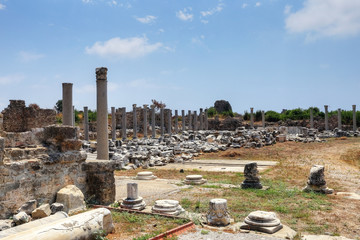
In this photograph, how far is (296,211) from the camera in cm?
838

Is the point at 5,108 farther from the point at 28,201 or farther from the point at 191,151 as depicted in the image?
the point at 191,151

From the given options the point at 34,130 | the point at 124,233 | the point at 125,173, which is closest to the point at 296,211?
the point at 124,233

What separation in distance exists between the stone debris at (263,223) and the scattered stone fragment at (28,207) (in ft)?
14.8

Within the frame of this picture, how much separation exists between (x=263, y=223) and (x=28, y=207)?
4989 millimetres

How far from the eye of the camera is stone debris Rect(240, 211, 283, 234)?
267 inches

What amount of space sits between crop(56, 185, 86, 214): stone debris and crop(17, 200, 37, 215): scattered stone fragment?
841mm

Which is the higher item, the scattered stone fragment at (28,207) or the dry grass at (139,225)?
the scattered stone fragment at (28,207)

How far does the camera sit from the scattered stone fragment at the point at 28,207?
6.87m

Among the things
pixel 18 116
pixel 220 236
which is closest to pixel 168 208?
pixel 220 236

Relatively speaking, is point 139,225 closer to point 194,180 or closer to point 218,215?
point 218,215

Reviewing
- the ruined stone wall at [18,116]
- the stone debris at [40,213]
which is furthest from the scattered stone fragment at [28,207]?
the ruined stone wall at [18,116]

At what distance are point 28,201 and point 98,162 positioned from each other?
86.9 inches

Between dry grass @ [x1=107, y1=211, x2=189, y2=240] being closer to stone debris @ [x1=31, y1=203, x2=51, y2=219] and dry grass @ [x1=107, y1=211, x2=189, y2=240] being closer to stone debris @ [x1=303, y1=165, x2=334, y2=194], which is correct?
stone debris @ [x1=31, y1=203, x2=51, y2=219]

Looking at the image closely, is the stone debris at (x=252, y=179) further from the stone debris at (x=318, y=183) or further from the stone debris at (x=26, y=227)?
the stone debris at (x=26, y=227)
